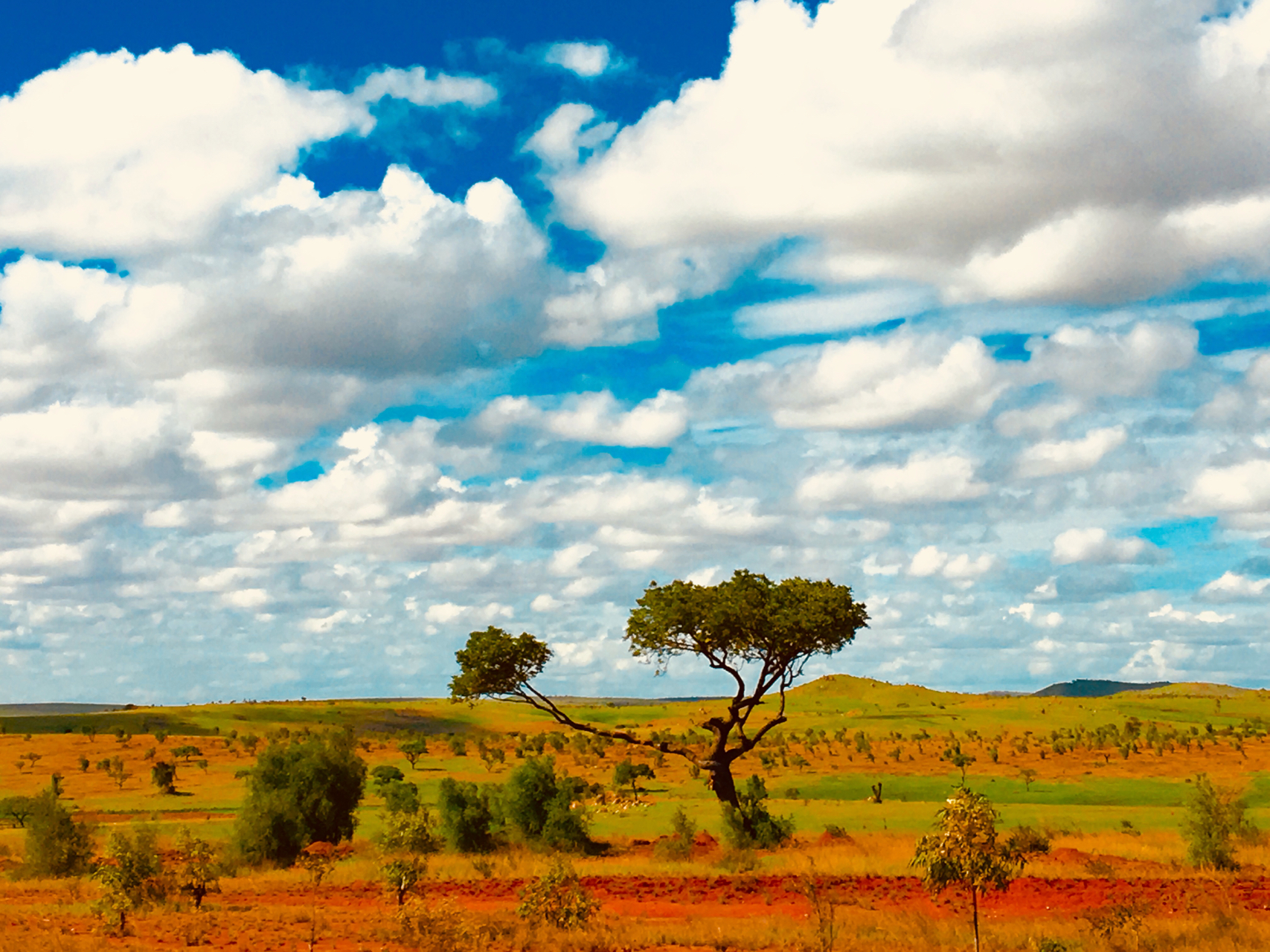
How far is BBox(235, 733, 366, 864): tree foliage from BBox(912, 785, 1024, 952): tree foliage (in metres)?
29.5

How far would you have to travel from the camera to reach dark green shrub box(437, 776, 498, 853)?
1716 inches

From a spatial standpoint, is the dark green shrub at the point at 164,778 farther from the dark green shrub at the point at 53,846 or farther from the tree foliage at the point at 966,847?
the tree foliage at the point at 966,847

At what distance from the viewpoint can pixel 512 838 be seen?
44.2m

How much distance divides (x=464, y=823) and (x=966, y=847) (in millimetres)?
27035

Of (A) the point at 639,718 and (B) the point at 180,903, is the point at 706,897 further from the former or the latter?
(A) the point at 639,718

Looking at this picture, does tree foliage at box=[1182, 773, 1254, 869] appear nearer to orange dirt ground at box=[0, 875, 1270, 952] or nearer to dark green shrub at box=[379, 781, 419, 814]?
orange dirt ground at box=[0, 875, 1270, 952]

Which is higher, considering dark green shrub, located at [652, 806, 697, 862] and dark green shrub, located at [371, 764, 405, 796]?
dark green shrub, located at [652, 806, 697, 862]

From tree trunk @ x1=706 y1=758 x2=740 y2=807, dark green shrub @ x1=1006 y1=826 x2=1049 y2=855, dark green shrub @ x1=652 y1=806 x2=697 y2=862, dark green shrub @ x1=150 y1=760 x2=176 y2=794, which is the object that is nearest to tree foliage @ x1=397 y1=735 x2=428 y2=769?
dark green shrub @ x1=150 y1=760 x2=176 y2=794

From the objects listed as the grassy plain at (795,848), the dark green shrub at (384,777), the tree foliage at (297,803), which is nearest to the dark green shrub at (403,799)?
the tree foliage at (297,803)

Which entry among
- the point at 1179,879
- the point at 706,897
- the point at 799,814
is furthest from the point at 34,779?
the point at 1179,879

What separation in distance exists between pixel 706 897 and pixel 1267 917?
44.6 ft

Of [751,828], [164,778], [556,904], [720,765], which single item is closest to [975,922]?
[556,904]

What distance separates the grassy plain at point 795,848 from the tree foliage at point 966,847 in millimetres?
3605

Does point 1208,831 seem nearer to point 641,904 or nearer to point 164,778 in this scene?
point 641,904
